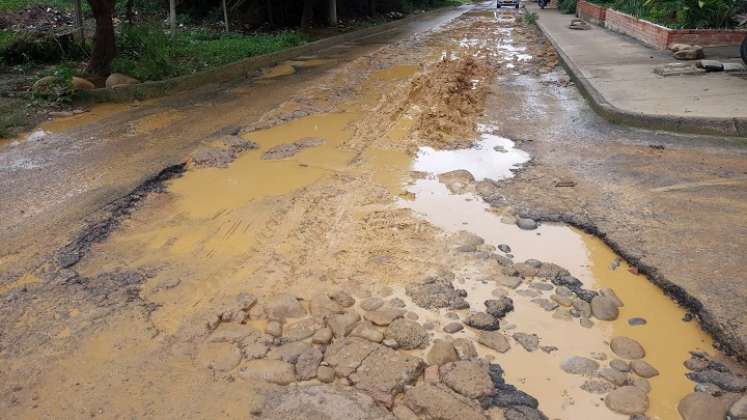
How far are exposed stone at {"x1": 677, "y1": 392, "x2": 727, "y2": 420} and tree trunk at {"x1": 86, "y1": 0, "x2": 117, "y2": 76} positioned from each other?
1066 centimetres

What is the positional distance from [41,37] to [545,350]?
1206 cm

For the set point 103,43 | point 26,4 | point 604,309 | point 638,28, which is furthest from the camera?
point 26,4

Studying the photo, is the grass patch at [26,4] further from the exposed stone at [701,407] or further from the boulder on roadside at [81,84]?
the exposed stone at [701,407]

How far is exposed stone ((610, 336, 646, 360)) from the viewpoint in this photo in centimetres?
313

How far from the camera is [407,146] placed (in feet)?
22.1

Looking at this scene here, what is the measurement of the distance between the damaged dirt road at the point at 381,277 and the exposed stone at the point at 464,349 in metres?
0.03

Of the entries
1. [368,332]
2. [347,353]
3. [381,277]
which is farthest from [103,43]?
[347,353]

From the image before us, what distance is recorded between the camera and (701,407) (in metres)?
2.73

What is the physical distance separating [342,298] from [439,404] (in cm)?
110

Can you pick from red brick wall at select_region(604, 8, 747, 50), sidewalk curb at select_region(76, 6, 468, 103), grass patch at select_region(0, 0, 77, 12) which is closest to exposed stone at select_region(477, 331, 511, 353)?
sidewalk curb at select_region(76, 6, 468, 103)

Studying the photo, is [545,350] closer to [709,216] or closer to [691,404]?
[691,404]

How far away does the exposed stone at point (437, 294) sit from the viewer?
3.59m

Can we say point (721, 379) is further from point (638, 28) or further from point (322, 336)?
point (638, 28)

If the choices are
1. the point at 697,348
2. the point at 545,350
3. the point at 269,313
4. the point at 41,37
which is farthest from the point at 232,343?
the point at 41,37
